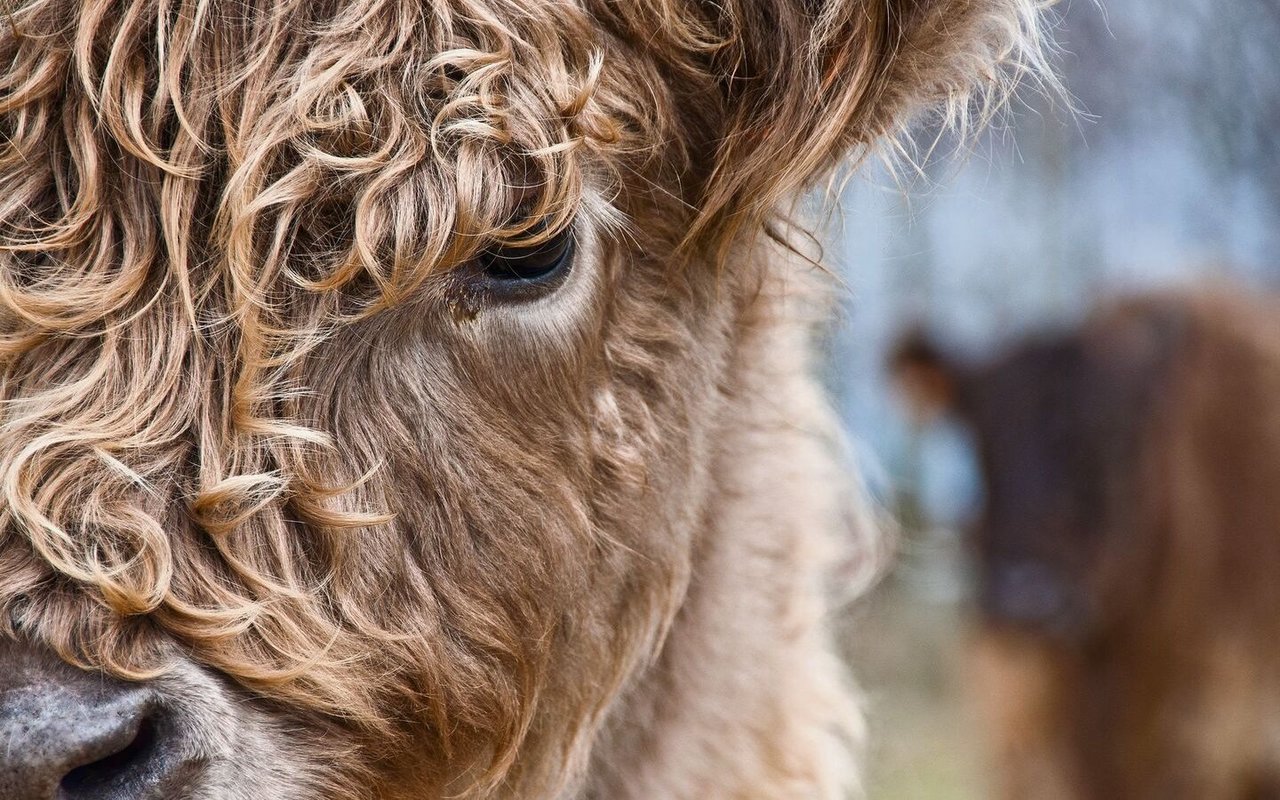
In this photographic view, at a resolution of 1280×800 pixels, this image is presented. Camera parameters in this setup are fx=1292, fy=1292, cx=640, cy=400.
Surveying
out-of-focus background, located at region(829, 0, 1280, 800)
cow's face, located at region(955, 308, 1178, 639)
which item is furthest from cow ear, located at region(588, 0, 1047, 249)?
cow's face, located at region(955, 308, 1178, 639)

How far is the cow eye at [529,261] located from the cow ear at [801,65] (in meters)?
0.22

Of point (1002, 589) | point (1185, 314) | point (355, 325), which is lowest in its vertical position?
point (1002, 589)

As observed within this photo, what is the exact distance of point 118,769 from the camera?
143 cm

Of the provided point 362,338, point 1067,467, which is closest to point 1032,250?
point 1067,467

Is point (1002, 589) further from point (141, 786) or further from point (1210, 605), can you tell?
point (141, 786)

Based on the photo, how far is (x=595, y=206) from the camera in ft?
5.99

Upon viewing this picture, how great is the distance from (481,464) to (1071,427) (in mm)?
4682

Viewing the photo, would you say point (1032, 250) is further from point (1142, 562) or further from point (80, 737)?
point (80, 737)

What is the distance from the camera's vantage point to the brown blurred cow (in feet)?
17.7

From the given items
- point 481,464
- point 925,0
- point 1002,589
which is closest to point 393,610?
point 481,464

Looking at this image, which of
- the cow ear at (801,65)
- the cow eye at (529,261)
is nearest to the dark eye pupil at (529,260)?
the cow eye at (529,261)

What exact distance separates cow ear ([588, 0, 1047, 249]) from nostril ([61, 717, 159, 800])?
1.00 metres

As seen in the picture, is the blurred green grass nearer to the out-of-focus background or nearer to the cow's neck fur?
the out-of-focus background

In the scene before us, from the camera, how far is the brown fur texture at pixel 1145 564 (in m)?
5.41
